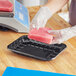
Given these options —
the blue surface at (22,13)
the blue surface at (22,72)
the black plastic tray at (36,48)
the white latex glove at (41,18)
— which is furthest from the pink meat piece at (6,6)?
the blue surface at (22,72)

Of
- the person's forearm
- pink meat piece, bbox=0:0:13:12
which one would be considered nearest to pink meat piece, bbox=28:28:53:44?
pink meat piece, bbox=0:0:13:12

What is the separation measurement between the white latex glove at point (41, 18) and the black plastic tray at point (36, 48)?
190mm

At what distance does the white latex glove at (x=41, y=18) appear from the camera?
5.37 feet

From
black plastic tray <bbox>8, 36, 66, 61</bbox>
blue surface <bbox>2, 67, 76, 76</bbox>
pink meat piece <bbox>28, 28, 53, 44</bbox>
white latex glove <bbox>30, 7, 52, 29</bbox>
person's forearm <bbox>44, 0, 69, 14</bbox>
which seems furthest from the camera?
person's forearm <bbox>44, 0, 69, 14</bbox>

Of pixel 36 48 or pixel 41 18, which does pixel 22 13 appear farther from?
pixel 36 48

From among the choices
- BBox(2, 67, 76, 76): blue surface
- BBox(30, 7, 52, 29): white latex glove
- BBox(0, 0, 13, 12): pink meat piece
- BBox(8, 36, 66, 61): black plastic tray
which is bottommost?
BBox(2, 67, 76, 76): blue surface

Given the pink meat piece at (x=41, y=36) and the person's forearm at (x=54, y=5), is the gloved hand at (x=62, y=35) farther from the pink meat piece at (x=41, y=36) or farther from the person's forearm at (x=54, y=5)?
the person's forearm at (x=54, y=5)

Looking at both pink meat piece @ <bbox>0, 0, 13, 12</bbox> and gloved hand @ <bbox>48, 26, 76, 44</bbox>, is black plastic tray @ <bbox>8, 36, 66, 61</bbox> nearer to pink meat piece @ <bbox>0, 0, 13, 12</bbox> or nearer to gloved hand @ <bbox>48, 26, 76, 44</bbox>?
gloved hand @ <bbox>48, 26, 76, 44</bbox>

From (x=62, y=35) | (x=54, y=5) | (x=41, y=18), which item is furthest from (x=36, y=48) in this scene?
(x=54, y=5)

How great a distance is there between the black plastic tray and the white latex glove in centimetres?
19

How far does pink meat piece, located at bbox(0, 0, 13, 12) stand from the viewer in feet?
5.54

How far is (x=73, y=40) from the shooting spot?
1554 mm

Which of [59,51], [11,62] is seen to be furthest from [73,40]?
[11,62]

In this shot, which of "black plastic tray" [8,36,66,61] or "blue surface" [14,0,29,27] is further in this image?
"blue surface" [14,0,29,27]
